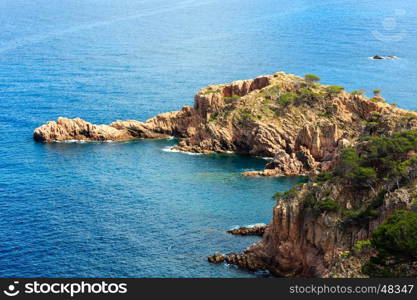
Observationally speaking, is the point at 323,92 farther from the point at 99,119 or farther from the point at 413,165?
the point at 413,165

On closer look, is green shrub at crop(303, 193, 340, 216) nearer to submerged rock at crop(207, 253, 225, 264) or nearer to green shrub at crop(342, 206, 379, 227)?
green shrub at crop(342, 206, 379, 227)

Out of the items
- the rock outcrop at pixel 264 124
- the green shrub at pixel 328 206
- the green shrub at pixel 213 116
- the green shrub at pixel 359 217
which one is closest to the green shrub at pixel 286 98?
the rock outcrop at pixel 264 124

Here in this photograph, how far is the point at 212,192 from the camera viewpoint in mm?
119562

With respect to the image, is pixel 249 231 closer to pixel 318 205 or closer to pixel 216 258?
pixel 216 258

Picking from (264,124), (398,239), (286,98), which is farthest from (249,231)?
(286,98)

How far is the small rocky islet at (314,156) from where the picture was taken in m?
72.5

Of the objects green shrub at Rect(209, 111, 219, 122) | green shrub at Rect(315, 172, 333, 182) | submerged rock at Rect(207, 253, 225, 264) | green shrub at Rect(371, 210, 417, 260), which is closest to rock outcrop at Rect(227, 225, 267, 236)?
submerged rock at Rect(207, 253, 225, 264)

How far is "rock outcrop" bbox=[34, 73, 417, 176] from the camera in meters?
137

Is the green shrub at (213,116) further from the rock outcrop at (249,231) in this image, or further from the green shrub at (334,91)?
the rock outcrop at (249,231)

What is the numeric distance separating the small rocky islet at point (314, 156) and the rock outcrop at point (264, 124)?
210 mm

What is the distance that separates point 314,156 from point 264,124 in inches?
529

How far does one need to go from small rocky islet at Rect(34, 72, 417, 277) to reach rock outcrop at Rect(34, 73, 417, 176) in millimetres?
210

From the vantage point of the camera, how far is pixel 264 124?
472 ft

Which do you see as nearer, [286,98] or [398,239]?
[398,239]
